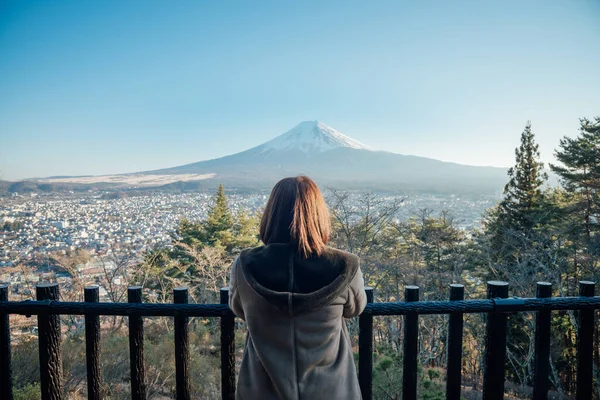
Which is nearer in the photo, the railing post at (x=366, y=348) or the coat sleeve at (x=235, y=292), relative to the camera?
the coat sleeve at (x=235, y=292)

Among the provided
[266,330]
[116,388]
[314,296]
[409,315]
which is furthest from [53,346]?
[116,388]

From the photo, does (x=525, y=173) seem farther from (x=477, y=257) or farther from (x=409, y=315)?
(x=409, y=315)

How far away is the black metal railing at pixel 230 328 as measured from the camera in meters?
1.52

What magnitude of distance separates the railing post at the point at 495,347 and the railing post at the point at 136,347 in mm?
1615

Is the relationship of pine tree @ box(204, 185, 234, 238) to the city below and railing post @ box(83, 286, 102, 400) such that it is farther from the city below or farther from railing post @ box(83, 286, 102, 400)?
railing post @ box(83, 286, 102, 400)

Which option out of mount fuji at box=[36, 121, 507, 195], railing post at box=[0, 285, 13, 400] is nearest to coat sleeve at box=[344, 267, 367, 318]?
railing post at box=[0, 285, 13, 400]

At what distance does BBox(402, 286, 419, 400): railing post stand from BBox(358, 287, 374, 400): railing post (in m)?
0.16

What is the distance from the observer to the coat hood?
1.13m

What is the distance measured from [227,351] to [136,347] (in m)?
0.42

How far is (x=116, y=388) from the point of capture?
7.82 m

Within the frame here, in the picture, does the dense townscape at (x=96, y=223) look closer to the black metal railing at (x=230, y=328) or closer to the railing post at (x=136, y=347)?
the black metal railing at (x=230, y=328)

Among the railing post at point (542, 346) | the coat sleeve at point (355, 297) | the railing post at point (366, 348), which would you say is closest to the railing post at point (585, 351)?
the railing post at point (542, 346)

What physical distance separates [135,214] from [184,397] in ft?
137

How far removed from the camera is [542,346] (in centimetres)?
168
